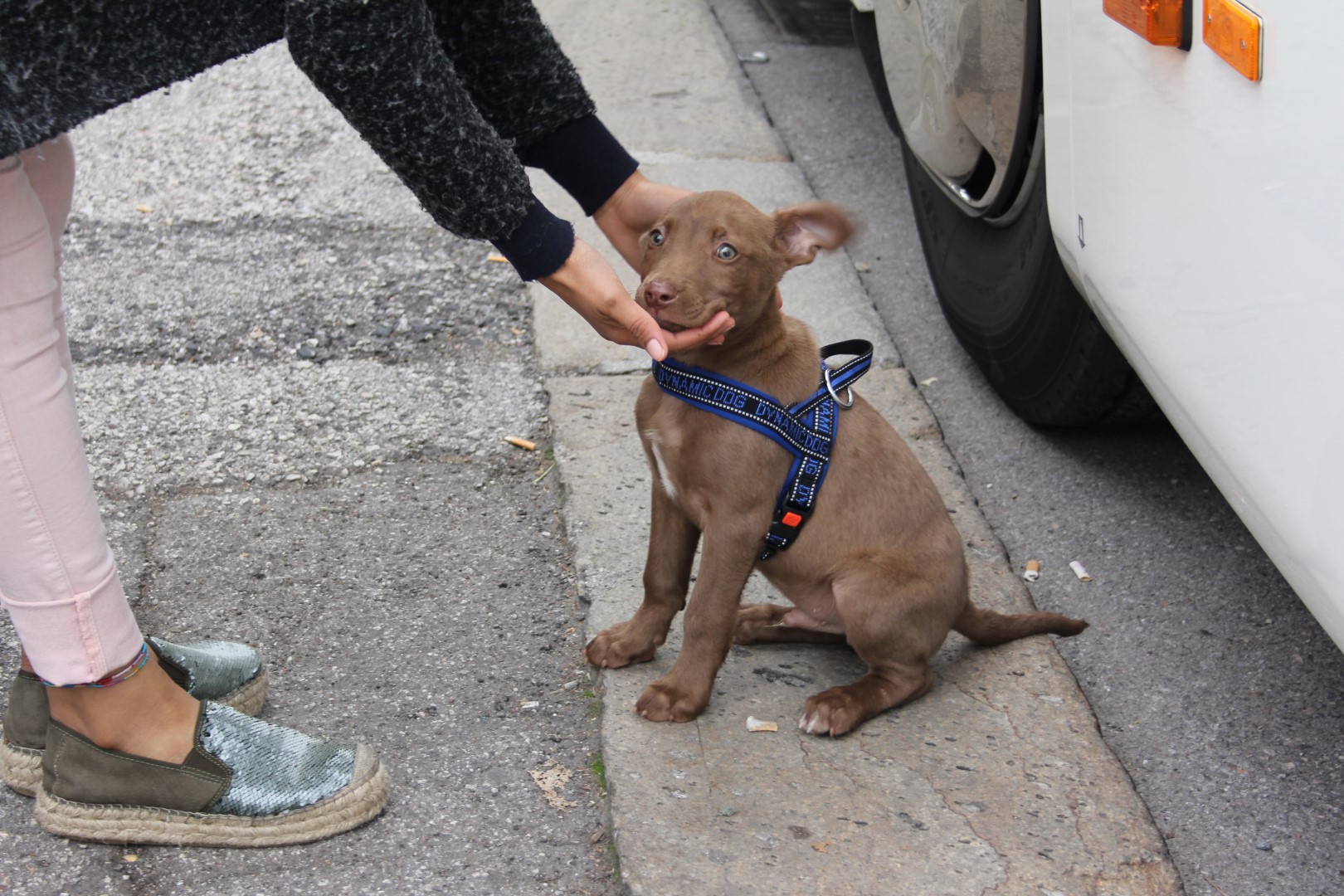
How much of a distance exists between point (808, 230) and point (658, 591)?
751 millimetres

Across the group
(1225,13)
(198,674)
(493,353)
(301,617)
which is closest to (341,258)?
(493,353)

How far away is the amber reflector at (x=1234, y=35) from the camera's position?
198 cm

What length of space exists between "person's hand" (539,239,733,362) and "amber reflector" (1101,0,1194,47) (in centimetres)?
99

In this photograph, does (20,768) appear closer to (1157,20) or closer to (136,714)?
(136,714)

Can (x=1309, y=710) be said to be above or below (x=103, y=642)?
below

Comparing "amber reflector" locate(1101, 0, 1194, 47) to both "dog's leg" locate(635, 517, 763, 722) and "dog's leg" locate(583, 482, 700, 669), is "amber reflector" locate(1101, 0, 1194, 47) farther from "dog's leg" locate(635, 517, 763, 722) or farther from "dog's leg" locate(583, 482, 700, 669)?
"dog's leg" locate(583, 482, 700, 669)

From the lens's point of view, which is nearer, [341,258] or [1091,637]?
[1091,637]

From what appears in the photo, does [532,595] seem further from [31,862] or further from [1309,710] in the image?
[1309,710]

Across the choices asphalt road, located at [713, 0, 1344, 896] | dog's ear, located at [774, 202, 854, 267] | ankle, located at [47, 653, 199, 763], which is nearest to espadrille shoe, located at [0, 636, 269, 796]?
ankle, located at [47, 653, 199, 763]

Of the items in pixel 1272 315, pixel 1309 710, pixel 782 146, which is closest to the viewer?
pixel 1272 315

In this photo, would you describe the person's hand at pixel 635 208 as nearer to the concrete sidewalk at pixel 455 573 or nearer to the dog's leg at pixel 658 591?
the dog's leg at pixel 658 591

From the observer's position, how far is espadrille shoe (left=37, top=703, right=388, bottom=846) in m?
2.12

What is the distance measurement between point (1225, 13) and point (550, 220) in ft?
3.57

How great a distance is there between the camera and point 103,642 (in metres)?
2.01
